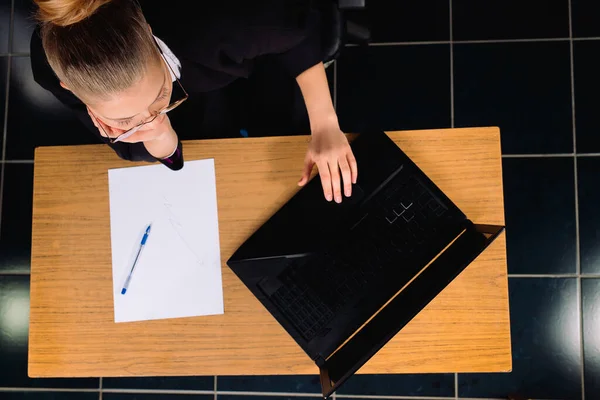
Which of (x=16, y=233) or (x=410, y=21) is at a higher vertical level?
(x=410, y=21)

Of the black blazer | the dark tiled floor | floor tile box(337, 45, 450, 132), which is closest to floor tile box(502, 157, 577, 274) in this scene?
the dark tiled floor

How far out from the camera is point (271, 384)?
5.82 feet

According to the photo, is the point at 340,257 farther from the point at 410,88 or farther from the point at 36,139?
the point at 36,139

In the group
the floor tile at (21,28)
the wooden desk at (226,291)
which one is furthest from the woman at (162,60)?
the floor tile at (21,28)

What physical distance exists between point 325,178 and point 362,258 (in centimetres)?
19

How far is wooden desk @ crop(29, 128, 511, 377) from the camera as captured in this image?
1.09 meters

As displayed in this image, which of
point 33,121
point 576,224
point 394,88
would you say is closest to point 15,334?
point 33,121

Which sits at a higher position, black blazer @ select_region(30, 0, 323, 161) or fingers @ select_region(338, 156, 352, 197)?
black blazer @ select_region(30, 0, 323, 161)

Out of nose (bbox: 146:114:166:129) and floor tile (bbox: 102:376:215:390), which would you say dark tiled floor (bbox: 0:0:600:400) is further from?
Result: nose (bbox: 146:114:166:129)

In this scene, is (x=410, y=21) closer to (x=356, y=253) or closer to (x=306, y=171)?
(x=306, y=171)

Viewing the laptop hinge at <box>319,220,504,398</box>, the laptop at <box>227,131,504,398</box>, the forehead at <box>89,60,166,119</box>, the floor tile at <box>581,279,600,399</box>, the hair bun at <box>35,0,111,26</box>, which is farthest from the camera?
the floor tile at <box>581,279,600,399</box>

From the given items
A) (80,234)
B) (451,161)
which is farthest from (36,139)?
(451,161)

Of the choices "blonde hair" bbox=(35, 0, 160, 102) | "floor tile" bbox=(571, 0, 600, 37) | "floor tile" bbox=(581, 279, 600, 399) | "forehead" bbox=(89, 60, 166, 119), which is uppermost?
"floor tile" bbox=(571, 0, 600, 37)

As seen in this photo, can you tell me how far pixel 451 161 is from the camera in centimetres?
109
